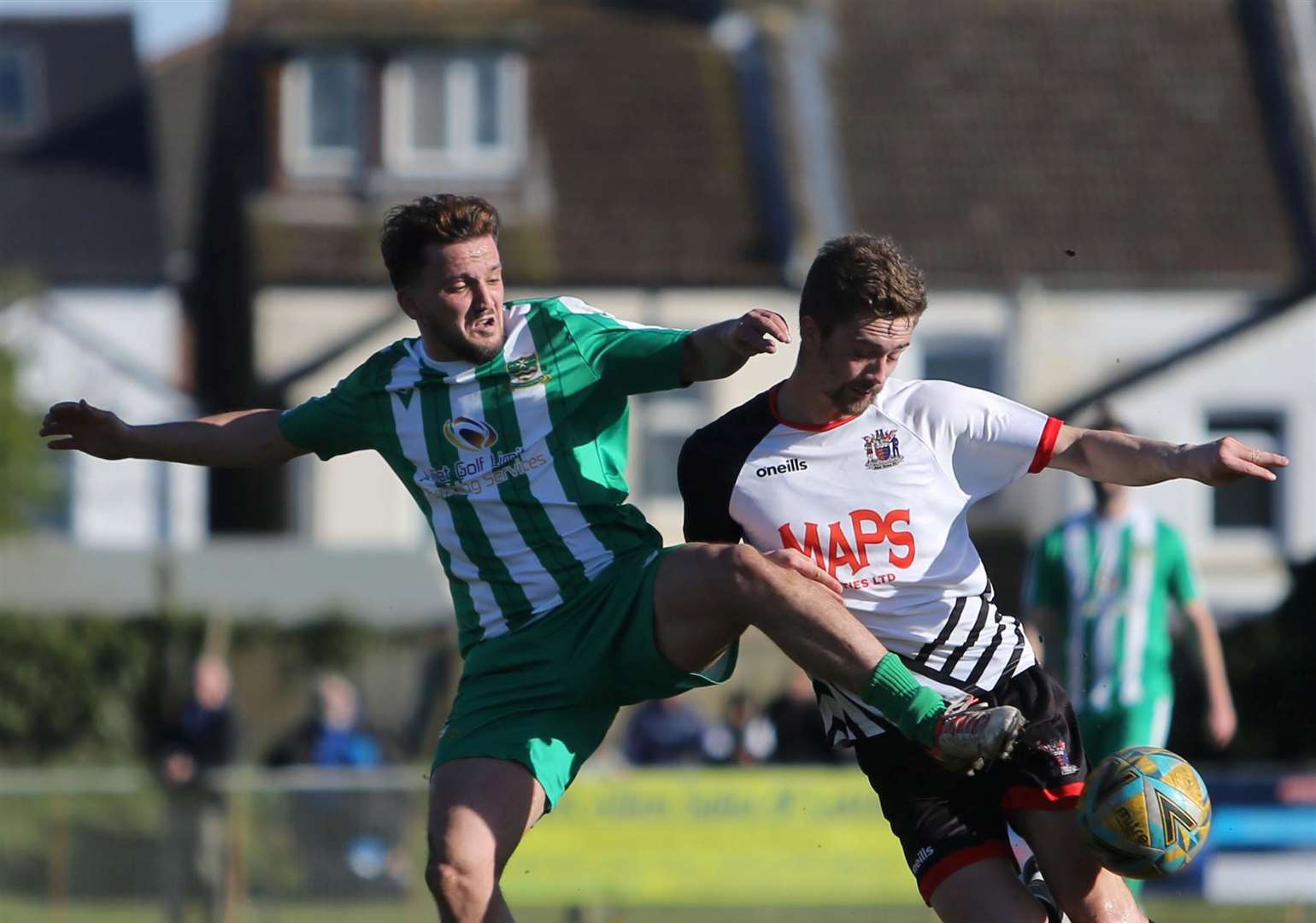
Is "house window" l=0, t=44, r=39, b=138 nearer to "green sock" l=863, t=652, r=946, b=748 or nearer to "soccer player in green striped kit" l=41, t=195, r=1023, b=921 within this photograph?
"soccer player in green striped kit" l=41, t=195, r=1023, b=921

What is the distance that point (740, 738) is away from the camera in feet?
49.3

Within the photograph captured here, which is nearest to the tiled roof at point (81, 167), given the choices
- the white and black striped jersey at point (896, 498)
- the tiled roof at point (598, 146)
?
the tiled roof at point (598, 146)

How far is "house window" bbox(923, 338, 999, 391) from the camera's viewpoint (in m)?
27.8

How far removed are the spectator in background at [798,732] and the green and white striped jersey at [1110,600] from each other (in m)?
5.27

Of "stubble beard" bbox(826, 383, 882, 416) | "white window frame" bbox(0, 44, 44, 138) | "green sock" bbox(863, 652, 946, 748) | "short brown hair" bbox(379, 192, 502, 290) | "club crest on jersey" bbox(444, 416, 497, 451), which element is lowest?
"green sock" bbox(863, 652, 946, 748)

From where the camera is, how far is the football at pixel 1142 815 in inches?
224

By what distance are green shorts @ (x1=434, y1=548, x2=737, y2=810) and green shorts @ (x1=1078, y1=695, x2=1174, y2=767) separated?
11.8 ft

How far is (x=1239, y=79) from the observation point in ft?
97.2

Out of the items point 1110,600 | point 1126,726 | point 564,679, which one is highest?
point 564,679

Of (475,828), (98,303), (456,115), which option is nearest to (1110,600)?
(475,828)

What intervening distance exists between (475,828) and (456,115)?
23.6m

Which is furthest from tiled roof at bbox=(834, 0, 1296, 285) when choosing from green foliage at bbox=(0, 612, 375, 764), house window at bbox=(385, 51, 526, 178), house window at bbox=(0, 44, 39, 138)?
house window at bbox=(0, 44, 39, 138)

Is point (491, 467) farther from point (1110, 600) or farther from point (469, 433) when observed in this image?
→ point (1110, 600)

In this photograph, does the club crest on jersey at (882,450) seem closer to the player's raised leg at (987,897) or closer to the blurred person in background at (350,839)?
the player's raised leg at (987,897)
